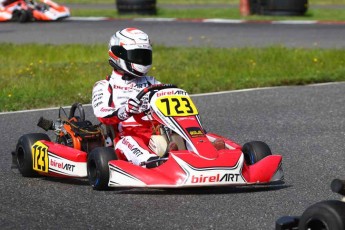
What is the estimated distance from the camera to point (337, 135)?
952 cm

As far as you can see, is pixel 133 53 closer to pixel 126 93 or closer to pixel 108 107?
pixel 126 93

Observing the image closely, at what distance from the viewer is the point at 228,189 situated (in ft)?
24.0

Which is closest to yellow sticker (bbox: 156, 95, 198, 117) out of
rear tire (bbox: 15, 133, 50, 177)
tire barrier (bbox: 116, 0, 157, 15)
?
rear tire (bbox: 15, 133, 50, 177)

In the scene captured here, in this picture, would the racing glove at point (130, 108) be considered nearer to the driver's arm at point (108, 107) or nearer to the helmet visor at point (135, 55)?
the driver's arm at point (108, 107)

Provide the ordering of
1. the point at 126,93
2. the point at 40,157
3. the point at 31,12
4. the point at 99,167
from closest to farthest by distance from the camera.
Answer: the point at 99,167, the point at 40,157, the point at 126,93, the point at 31,12

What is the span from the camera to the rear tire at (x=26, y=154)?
7.93 meters

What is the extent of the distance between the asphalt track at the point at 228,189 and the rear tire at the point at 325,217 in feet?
3.24

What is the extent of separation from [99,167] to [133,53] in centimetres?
122

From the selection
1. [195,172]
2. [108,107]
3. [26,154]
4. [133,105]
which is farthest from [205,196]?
[26,154]

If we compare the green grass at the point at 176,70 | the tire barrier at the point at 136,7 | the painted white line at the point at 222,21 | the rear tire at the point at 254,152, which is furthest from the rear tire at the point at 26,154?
the tire barrier at the point at 136,7

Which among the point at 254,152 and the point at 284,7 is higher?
the point at 254,152

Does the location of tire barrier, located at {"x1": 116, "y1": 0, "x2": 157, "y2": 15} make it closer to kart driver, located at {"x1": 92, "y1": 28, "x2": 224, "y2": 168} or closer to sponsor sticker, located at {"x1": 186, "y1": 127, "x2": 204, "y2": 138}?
kart driver, located at {"x1": 92, "y1": 28, "x2": 224, "y2": 168}

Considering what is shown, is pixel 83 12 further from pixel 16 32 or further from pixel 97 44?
pixel 97 44

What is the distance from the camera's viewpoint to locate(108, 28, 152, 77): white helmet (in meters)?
8.02
